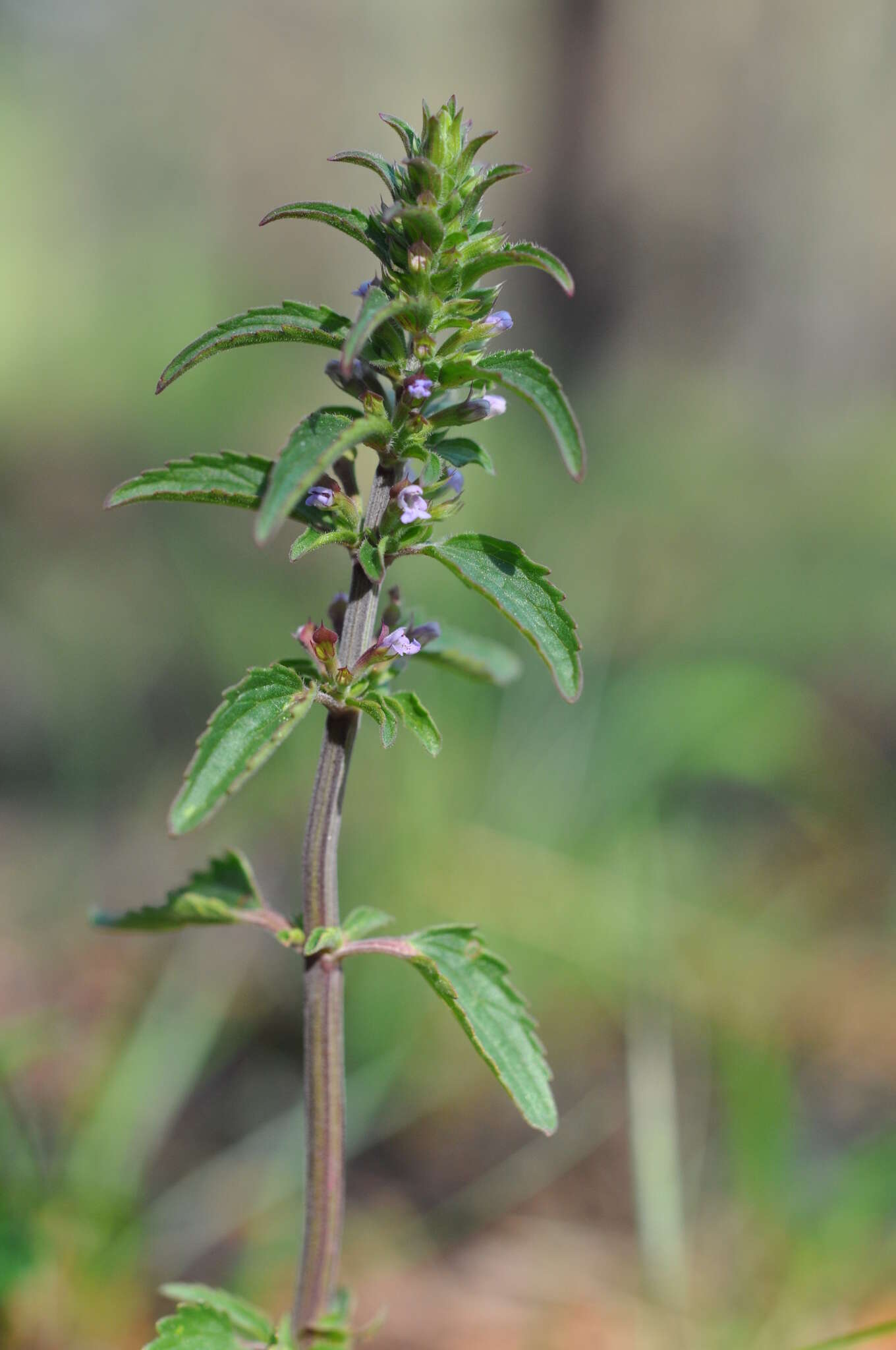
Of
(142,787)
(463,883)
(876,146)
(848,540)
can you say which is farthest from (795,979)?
(876,146)

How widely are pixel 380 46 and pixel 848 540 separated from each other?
37.6ft

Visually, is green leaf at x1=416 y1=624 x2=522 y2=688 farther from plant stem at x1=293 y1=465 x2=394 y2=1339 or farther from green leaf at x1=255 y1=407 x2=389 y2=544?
green leaf at x1=255 y1=407 x2=389 y2=544

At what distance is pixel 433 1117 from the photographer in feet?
8.14

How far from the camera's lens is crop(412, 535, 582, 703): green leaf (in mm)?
1041

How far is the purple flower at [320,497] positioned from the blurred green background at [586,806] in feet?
1.51

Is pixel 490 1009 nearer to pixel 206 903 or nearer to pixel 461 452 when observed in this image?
pixel 206 903

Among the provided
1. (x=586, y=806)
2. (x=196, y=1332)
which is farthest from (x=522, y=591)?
(x=586, y=806)

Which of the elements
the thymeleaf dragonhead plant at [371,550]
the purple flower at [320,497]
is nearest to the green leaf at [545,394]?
the thymeleaf dragonhead plant at [371,550]

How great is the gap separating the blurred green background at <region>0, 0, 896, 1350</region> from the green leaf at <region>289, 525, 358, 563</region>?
1.64 ft

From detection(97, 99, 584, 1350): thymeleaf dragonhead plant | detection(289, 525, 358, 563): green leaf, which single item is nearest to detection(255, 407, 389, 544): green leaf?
detection(97, 99, 584, 1350): thymeleaf dragonhead plant

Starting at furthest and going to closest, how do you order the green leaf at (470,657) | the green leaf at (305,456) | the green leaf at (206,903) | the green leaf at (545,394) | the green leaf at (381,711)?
the green leaf at (470,657) → the green leaf at (206,903) → the green leaf at (381,711) → the green leaf at (545,394) → the green leaf at (305,456)

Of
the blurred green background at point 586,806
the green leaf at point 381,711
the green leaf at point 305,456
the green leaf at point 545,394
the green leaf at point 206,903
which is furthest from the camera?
A: the blurred green background at point 586,806

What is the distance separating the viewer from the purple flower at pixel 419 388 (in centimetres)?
104

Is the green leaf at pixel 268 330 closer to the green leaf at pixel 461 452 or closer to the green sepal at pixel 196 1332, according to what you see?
the green leaf at pixel 461 452
